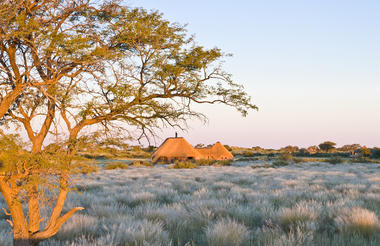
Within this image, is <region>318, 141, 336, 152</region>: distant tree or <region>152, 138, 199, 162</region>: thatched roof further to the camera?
<region>318, 141, 336, 152</region>: distant tree

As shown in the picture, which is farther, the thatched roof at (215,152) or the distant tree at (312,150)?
the distant tree at (312,150)

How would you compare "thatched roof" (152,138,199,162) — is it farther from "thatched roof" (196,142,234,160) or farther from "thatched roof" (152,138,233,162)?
"thatched roof" (196,142,234,160)

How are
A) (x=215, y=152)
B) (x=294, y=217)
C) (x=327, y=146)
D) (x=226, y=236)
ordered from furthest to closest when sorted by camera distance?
(x=327, y=146) → (x=215, y=152) → (x=294, y=217) → (x=226, y=236)

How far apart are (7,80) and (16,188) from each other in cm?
174

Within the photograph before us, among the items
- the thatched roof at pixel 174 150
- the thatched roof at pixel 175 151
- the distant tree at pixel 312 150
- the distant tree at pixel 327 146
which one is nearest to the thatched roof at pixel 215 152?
the thatched roof at pixel 175 151

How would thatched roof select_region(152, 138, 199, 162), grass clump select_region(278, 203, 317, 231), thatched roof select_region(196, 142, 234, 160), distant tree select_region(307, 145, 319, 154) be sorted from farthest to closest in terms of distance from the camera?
distant tree select_region(307, 145, 319, 154) < thatched roof select_region(196, 142, 234, 160) < thatched roof select_region(152, 138, 199, 162) < grass clump select_region(278, 203, 317, 231)

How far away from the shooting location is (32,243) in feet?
12.2

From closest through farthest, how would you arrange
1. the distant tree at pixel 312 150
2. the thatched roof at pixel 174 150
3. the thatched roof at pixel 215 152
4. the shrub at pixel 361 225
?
the shrub at pixel 361 225, the thatched roof at pixel 174 150, the thatched roof at pixel 215 152, the distant tree at pixel 312 150

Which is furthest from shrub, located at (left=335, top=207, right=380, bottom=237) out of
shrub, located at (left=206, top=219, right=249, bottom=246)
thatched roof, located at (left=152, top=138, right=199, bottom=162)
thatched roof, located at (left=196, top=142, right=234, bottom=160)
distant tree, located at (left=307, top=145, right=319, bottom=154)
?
distant tree, located at (left=307, top=145, right=319, bottom=154)

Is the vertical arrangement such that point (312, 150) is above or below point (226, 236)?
below

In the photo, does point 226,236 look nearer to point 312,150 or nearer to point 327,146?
point 312,150

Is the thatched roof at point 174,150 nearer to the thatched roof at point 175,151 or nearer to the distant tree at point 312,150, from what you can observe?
the thatched roof at point 175,151

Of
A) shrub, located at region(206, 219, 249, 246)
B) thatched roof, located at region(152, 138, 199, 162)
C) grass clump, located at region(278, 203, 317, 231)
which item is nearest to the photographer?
shrub, located at region(206, 219, 249, 246)

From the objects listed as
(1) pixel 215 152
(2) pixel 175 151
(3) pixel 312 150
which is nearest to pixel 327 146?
(3) pixel 312 150
